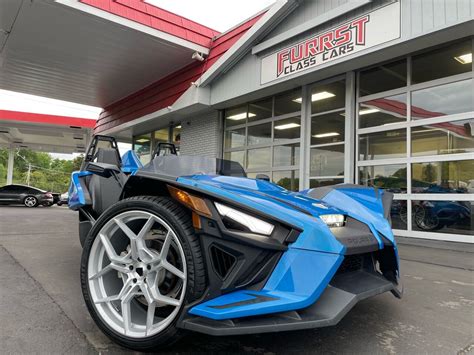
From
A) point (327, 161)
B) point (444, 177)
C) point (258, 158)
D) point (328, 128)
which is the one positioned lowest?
point (444, 177)

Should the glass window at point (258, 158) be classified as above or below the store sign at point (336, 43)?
below

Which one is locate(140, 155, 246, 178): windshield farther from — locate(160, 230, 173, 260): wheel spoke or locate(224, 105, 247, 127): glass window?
locate(224, 105, 247, 127): glass window

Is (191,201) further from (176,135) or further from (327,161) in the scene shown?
(176,135)

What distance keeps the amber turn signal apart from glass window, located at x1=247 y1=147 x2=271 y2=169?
738 centimetres

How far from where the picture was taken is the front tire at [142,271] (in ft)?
5.50

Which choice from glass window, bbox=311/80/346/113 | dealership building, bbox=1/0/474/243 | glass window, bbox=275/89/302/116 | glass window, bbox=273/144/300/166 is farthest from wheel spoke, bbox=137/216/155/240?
glass window, bbox=275/89/302/116

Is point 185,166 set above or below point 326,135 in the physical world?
below

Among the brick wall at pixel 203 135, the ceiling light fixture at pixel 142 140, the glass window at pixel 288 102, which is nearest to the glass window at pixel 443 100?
the glass window at pixel 288 102

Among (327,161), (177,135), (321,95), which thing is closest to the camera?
(327,161)

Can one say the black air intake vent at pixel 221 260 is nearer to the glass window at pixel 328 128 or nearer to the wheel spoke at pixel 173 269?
the wheel spoke at pixel 173 269

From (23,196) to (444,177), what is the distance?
60.0ft

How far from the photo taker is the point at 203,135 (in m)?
10.9

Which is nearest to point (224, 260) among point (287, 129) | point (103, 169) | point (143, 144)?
point (103, 169)

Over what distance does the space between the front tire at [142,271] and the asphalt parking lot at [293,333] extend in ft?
0.60
